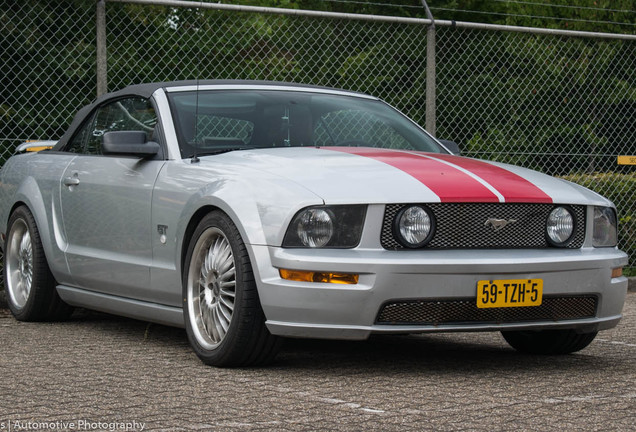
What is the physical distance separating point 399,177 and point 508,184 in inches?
22.2

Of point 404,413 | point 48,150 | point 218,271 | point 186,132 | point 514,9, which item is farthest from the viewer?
point 514,9

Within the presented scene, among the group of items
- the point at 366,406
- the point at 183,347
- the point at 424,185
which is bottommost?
the point at 183,347

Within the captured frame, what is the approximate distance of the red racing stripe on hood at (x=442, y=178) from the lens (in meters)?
5.23

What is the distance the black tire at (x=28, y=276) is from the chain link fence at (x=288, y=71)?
1.88 m

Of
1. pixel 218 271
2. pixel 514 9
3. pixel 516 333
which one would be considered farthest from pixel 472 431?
pixel 514 9

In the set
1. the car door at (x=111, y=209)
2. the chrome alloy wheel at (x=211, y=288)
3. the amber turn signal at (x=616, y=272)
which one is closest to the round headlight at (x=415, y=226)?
the chrome alloy wheel at (x=211, y=288)

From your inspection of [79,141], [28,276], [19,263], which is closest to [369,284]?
[79,141]

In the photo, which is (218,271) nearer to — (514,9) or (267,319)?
(267,319)

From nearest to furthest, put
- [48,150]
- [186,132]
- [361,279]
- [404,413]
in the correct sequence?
[404,413] < [361,279] < [186,132] < [48,150]

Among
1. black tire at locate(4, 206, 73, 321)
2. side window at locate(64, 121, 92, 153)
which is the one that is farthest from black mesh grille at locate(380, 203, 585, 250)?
black tire at locate(4, 206, 73, 321)

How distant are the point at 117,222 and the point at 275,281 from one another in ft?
5.62

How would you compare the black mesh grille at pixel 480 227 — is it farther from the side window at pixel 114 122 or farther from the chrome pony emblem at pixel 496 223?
the side window at pixel 114 122

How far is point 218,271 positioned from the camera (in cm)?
552

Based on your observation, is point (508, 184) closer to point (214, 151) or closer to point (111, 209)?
point (214, 151)
